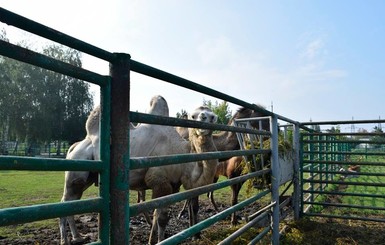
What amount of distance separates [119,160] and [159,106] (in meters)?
4.04

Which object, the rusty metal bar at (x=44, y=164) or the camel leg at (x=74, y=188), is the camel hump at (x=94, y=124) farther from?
the rusty metal bar at (x=44, y=164)

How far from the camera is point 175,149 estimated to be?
5.36m

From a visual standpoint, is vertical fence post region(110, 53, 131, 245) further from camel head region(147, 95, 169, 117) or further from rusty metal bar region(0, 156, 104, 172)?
camel head region(147, 95, 169, 117)

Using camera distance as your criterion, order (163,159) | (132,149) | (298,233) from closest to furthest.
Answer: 1. (163,159)
2. (132,149)
3. (298,233)

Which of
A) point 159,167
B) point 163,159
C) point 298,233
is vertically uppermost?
point 163,159

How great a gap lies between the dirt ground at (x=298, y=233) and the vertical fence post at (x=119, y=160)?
351cm

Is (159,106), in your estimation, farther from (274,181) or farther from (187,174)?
(274,181)

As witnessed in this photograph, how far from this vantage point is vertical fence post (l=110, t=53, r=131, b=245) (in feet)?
5.52

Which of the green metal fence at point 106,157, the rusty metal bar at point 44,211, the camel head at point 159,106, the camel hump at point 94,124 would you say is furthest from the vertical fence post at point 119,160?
the camel hump at point 94,124

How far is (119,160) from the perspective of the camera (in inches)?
66.2

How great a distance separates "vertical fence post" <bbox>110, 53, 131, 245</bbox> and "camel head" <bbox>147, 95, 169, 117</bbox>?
3.89m

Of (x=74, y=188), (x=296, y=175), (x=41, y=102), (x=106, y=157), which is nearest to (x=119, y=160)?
(x=106, y=157)

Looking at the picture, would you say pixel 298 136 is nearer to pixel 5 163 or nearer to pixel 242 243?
pixel 242 243

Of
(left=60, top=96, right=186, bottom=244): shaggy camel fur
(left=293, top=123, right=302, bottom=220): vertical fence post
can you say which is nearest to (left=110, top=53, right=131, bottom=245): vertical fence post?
(left=60, top=96, right=186, bottom=244): shaggy camel fur
